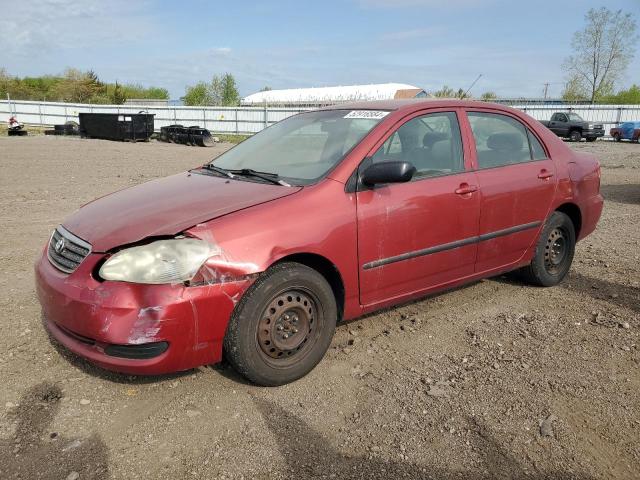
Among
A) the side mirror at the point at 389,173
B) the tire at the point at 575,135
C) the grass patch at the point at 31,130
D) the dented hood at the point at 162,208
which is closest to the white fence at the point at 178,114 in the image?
the grass patch at the point at 31,130

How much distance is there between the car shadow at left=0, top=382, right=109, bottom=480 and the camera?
2316 millimetres

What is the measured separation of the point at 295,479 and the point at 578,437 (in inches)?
57.3

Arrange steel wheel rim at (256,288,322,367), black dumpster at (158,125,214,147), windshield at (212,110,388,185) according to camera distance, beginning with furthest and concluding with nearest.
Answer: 1. black dumpster at (158,125,214,147)
2. windshield at (212,110,388,185)
3. steel wheel rim at (256,288,322,367)

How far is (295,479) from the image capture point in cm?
230

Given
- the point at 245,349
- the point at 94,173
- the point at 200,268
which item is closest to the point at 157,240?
the point at 200,268

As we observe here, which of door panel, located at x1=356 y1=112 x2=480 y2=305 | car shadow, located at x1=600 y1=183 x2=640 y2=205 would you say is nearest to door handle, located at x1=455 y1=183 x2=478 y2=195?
door panel, located at x1=356 y1=112 x2=480 y2=305

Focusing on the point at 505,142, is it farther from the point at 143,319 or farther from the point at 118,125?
the point at 118,125

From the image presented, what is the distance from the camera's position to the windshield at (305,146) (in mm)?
3441

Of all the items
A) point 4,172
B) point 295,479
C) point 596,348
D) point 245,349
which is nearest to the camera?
point 295,479

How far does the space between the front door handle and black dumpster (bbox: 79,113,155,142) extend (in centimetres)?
2675

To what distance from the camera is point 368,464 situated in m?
2.40

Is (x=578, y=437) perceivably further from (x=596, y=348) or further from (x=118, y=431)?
(x=118, y=431)

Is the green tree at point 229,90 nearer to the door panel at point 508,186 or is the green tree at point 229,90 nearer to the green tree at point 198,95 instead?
the green tree at point 198,95

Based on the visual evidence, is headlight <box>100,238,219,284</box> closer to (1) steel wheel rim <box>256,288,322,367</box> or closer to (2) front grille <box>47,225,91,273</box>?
(2) front grille <box>47,225,91,273</box>
